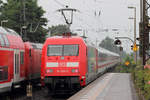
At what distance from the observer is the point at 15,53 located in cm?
1741

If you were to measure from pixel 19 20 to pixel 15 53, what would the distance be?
43013mm

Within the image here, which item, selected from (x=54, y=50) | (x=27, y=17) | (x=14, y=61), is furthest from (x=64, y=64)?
(x=27, y=17)

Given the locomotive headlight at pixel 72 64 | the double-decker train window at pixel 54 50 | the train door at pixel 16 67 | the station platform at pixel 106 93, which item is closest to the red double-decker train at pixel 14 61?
the train door at pixel 16 67

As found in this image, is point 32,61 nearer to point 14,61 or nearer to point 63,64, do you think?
point 63,64

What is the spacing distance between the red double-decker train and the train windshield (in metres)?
1.67

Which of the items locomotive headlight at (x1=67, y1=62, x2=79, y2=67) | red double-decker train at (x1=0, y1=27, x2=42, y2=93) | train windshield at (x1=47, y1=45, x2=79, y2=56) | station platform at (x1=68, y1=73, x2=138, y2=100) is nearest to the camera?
station platform at (x1=68, y1=73, x2=138, y2=100)

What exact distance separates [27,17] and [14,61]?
44358mm

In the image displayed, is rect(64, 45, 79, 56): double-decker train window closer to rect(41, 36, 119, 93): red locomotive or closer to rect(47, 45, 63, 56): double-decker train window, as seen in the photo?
rect(41, 36, 119, 93): red locomotive

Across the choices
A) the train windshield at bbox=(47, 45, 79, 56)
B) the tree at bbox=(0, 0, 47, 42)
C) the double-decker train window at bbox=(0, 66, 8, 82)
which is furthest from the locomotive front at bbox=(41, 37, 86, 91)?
the tree at bbox=(0, 0, 47, 42)

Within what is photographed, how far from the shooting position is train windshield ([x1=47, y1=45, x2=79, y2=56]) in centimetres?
1877

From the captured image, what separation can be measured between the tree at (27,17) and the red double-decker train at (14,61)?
117 feet

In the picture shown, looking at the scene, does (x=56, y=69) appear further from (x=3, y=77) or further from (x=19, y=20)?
(x=19, y=20)

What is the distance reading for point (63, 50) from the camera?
18.9 meters

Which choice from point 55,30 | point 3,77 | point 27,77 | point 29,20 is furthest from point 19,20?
point 3,77
